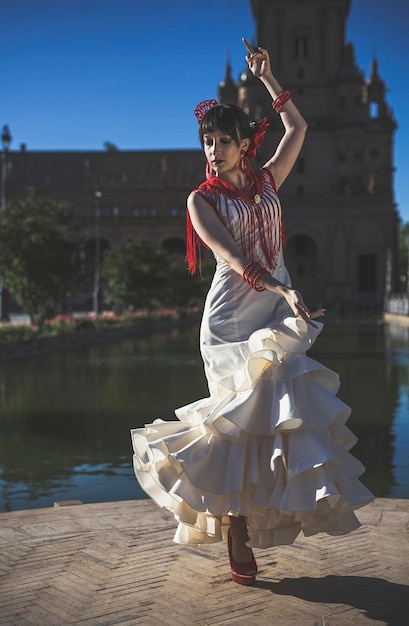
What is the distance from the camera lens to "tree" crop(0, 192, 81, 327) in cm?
2642

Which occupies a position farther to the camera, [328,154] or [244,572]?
[328,154]

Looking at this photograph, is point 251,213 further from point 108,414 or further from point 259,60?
point 108,414

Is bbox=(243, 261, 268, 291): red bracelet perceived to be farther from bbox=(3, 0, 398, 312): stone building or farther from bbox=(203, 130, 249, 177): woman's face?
bbox=(3, 0, 398, 312): stone building

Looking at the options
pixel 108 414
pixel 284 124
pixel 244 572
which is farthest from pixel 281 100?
pixel 108 414

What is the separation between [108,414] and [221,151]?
25.0 feet

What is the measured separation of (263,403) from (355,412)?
27.0 feet

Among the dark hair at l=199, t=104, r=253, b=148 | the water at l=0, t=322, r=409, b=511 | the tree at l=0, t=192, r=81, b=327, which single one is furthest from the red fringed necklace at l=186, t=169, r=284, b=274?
the tree at l=0, t=192, r=81, b=327

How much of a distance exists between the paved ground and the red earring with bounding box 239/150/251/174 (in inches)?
82.9

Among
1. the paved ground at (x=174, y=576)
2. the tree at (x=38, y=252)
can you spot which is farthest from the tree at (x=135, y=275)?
the paved ground at (x=174, y=576)

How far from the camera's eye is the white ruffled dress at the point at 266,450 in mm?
3781

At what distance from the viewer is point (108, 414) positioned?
11.6m

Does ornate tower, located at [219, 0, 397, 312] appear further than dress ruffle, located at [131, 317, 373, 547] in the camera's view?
Yes

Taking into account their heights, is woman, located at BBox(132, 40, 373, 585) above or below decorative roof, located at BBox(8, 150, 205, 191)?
below

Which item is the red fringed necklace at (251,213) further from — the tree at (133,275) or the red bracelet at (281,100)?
the tree at (133,275)
